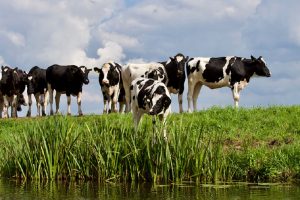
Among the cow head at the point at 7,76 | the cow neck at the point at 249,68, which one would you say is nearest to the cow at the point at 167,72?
the cow neck at the point at 249,68

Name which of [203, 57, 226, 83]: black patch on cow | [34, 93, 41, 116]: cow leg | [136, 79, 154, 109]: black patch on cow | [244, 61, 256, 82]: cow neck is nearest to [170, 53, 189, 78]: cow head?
[203, 57, 226, 83]: black patch on cow

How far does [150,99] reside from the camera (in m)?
18.5

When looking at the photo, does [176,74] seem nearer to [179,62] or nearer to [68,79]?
[179,62]

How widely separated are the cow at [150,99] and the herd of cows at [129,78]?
6960 millimetres

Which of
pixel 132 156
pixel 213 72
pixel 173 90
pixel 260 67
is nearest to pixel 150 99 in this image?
pixel 132 156

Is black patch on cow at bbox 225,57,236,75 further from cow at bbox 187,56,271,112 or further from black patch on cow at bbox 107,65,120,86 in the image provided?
black patch on cow at bbox 107,65,120,86

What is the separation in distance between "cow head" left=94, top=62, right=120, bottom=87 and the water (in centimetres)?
1534

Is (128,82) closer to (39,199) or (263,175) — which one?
(263,175)

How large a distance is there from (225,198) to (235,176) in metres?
3.44

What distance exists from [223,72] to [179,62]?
2.14 m

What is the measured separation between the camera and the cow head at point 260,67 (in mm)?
29828

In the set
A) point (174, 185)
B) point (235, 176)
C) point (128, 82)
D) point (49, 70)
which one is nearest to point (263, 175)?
point (235, 176)

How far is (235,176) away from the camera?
15.7m

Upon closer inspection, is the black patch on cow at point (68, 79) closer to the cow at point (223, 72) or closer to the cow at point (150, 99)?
the cow at point (223, 72)
